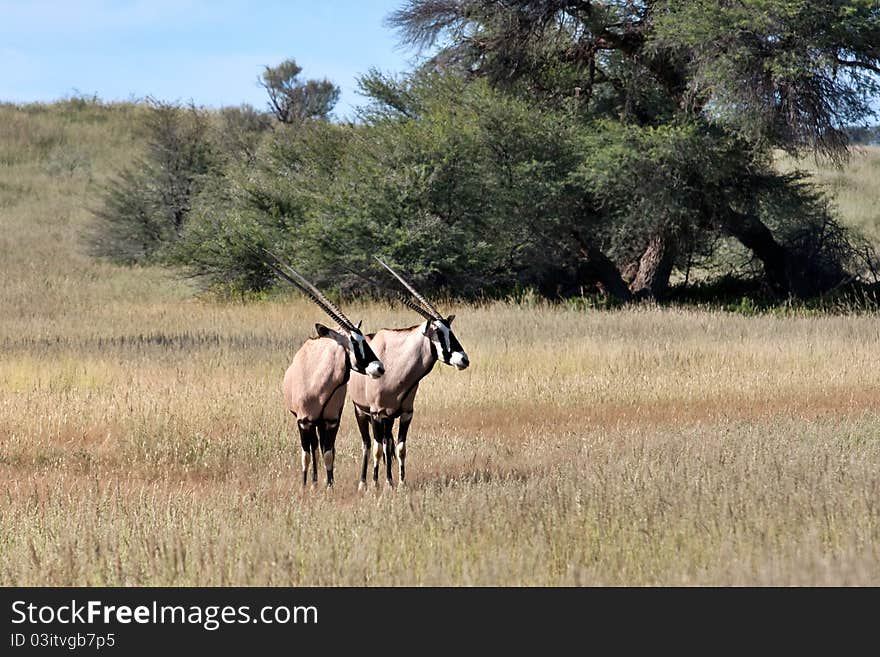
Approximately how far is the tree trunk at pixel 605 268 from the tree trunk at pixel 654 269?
506 mm

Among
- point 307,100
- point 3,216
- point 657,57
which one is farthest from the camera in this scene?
point 307,100

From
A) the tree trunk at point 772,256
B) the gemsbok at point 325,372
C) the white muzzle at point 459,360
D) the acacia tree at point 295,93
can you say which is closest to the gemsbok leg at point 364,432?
the gemsbok at point 325,372

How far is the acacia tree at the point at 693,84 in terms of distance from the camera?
26.6 metres

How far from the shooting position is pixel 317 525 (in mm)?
7434

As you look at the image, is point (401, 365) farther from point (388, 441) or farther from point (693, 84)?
point (693, 84)

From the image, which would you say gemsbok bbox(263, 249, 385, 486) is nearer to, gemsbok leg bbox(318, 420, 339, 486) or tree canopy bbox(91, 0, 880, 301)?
gemsbok leg bbox(318, 420, 339, 486)

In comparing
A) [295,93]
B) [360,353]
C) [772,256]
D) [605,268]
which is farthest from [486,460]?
[295,93]

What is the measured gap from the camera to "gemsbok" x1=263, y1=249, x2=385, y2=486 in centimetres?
779

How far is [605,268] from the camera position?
31984 millimetres

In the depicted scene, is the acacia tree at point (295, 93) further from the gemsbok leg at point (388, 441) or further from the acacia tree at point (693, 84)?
the gemsbok leg at point (388, 441)

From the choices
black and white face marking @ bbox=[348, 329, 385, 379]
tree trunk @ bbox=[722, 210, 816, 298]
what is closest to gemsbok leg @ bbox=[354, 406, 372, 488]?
black and white face marking @ bbox=[348, 329, 385, 379]

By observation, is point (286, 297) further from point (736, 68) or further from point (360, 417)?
point (360, 417)

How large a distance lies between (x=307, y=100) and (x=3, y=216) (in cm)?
2277

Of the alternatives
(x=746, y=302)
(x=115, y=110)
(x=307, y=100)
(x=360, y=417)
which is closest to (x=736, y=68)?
(x=746, y=302)
